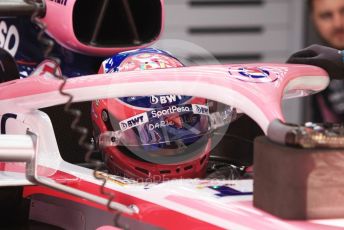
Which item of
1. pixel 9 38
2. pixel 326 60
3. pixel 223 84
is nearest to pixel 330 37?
pixel 9 38

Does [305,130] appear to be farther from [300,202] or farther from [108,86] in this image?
[108,86]

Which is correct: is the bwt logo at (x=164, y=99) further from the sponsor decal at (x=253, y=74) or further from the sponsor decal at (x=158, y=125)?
the sponsor decal at (x=253, y=74)

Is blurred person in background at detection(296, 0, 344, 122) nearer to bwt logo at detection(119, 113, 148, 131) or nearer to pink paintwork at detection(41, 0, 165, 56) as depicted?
pink paintwork at detection(41, 0, 165, 56)

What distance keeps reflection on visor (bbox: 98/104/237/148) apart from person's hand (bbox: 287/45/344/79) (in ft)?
0.58

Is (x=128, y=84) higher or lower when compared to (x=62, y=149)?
higher

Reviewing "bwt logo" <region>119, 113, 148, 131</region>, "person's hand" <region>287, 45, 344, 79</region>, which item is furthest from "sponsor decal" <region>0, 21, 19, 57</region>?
"person's hand" <region>287, 45, 344, 79</region>

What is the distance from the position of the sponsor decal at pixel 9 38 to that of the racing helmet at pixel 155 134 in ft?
2.28

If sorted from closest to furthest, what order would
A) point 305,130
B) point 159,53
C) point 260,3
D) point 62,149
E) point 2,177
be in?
point 305,130 < point 2,177 < point 159,53 < point 62,149 < point 260,3

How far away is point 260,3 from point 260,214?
3.24m

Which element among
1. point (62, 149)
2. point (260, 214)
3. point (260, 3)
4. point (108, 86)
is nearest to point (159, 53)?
point (108, 86)

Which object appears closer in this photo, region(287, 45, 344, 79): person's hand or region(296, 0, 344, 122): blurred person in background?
region(287, 45, 344, 79): person's hand

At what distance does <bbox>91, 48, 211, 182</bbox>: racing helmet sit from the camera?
166 centimetres

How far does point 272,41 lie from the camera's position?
14.6ft

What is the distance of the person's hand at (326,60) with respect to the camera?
1.66 meters
